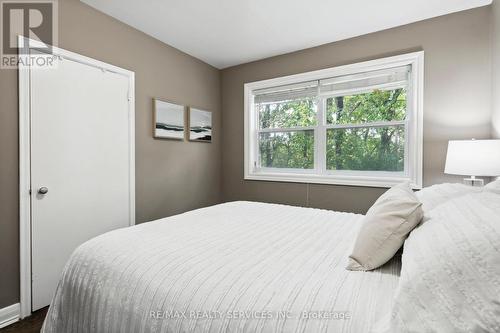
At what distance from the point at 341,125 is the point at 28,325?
341 centimetres

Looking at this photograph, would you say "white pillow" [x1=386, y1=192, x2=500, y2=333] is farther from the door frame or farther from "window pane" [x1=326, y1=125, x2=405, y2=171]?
the door frame

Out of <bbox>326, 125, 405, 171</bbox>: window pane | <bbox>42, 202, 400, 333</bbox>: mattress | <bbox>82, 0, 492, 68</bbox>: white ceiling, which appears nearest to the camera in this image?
<bbox>42, 202, 400, 333</bbox>: mattress

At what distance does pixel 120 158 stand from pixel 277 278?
2.18 meters

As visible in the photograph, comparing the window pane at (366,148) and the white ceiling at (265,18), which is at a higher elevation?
the white ceiling at (265,18)

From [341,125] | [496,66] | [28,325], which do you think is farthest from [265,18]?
[28,325]

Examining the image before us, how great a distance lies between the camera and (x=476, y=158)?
1851 millimetres

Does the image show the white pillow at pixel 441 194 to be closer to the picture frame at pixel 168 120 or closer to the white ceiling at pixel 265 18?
the white ceiling at pixel 265 18

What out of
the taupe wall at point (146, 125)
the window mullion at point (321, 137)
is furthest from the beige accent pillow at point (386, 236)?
the taupe wall at point (146, 125)

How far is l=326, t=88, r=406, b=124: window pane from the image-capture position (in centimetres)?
273

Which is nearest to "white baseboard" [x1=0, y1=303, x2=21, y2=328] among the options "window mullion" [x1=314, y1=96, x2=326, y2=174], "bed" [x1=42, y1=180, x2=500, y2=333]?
"bed" [x1=42, y1=180, x2=500, y2=333]

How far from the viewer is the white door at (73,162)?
1957mm

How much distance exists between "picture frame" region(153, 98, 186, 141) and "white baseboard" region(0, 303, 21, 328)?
184 cm
